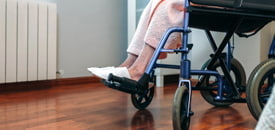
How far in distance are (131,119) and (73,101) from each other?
538mm

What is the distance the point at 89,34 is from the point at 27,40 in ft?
1.88

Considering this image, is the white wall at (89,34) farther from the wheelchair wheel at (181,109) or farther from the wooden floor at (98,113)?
the wheelchair wheel at (181,109)

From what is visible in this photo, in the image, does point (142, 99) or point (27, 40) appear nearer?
point (142, 99)

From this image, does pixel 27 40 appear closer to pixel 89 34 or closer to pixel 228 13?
pixel 89 34

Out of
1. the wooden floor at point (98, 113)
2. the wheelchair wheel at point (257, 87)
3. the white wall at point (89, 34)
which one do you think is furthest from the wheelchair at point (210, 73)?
the white wall at point (89, 34)

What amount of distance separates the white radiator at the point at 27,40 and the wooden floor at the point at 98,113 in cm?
18

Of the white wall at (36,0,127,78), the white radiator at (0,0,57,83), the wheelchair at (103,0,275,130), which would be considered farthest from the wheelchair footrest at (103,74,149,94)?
the white wall at (36,0,127,78)

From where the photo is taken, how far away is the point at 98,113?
53.4 inches

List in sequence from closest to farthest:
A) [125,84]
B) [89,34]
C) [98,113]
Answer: [125,84] → [98,113] → [89,34]

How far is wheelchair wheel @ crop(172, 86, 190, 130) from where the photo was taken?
88 centimetres

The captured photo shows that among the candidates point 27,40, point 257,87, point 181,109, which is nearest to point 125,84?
point 181,109

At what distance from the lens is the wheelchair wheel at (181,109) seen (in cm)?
88

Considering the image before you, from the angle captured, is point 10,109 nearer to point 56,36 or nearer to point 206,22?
point 56,36

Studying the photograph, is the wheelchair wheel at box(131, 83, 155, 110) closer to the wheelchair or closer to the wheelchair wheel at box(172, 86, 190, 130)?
the wheelchair
